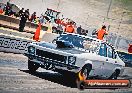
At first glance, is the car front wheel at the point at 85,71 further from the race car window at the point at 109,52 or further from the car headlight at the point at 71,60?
the race car window at the point at 109,52

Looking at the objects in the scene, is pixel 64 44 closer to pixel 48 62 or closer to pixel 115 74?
pixel 48 62

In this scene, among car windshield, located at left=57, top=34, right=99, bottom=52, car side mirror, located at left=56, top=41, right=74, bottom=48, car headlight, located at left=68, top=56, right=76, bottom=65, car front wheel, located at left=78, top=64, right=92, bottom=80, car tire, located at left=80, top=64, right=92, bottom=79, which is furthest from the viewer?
car windshield, located at left=57, top=34, right=99, bottom=52

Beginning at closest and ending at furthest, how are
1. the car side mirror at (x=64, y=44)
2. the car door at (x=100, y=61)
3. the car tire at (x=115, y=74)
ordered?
the car side mirror at (x=64, y=44) → the car door at (x=100, y=61) → the car tire at (x=115, y=74)

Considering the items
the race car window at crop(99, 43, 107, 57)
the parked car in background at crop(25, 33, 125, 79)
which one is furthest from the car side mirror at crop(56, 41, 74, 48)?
the race car window at crop(99, 43, 107, 57)

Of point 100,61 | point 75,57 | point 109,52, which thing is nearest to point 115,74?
point 109,52

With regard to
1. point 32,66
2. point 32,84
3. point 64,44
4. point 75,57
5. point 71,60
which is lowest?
point 32,84

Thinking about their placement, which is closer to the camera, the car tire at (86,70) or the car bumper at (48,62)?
the car bumper at (48,62)

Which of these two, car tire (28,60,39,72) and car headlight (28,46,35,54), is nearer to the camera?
car headlight (28,46,35,54)

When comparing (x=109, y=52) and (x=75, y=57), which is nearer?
(x=75, y=57)

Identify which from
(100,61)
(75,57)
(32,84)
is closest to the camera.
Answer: (32,84)

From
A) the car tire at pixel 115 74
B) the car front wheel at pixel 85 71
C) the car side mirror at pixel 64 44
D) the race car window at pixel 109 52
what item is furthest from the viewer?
the car tire at pixel 115 74

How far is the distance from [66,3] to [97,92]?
82.9 meters

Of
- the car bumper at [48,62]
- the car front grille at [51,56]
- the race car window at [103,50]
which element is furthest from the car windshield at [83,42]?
the car bumper at [48,62]

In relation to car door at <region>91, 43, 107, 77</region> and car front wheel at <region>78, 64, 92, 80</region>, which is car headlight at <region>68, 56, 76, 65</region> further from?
car door at <region>91, 43, 107, 77</region>
